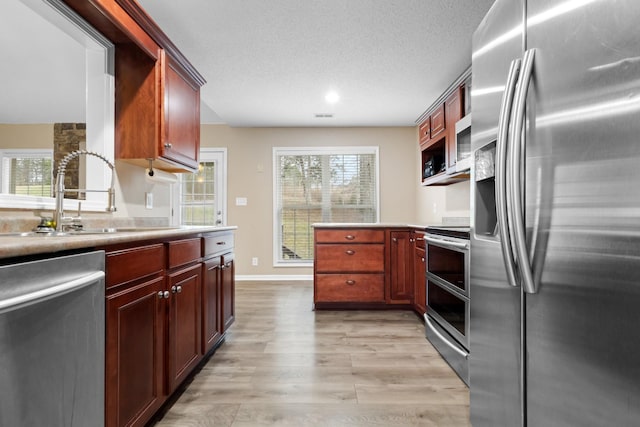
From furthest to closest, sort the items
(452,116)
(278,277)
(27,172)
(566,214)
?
(278,277) < (452,116) < (27,172) < (566,214)

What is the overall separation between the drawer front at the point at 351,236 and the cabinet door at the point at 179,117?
4.83ft

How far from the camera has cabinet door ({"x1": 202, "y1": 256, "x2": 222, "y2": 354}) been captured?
85.1 inches

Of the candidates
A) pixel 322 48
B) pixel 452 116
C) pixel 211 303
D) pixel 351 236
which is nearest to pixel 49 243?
pixel 211 303

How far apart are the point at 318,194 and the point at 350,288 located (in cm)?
216

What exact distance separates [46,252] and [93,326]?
0.97 ft

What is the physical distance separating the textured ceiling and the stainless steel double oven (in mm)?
1492

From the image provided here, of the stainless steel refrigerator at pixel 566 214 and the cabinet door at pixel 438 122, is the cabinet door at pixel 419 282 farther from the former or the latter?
the stainless steel refrigerator at pixel 566 214

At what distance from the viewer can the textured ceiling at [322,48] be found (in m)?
2.33

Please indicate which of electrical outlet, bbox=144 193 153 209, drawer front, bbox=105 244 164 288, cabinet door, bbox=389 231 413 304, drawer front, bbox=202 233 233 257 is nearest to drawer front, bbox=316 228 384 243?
cabinet door, bbox=389 231 413 304

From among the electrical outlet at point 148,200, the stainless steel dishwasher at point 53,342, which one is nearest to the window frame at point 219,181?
the electrical outlet at point 148,200

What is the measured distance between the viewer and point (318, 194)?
546 centimetres

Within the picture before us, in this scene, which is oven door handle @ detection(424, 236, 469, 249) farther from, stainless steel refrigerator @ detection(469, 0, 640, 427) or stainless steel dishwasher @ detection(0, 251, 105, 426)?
stainless steel dishwasher @ detection(0, 251, 105, 426)

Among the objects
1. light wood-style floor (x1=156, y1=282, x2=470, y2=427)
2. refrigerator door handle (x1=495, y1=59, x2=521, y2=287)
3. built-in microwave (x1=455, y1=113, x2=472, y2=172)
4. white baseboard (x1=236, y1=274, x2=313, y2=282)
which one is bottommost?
light wood-style floor (x1=156, y1=282, x2=470, y2=427)

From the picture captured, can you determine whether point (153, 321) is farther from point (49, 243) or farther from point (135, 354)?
point (49, 243)
